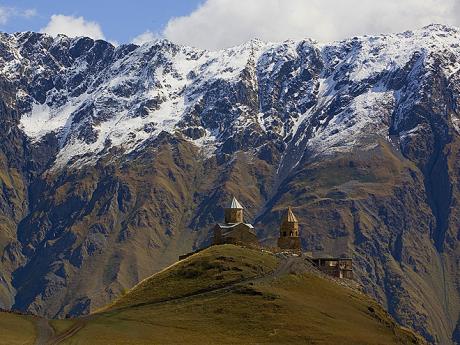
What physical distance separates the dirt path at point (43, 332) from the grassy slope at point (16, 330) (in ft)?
2.70

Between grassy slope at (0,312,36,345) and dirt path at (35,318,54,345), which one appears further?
dirt path at (35,318,54,345)

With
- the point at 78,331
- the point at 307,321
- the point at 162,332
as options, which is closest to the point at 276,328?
the point at 307,321

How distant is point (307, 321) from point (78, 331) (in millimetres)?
38607

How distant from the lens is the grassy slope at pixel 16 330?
169625 millimetres

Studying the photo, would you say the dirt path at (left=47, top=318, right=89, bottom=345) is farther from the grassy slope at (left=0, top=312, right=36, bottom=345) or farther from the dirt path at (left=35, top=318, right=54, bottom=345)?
the grassy slope at (left=0, top=312, right=36, bottom=345)

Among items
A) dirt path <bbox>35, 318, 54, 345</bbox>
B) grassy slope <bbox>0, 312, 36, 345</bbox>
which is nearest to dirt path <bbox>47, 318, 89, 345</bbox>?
dirt path <bbox>35, 318, 54, 345</bbox>

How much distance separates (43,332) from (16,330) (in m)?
4.08

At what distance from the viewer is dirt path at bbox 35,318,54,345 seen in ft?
563

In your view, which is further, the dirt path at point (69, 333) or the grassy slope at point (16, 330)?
the dirt path at point (69, 333)

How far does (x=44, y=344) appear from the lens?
169000 mm

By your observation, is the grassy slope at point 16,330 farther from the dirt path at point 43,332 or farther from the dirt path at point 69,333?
the dirt path at point 69,333

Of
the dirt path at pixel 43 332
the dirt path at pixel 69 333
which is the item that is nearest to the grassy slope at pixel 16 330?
the dirt path at pixel 43 332

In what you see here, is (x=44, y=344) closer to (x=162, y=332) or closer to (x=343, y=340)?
(x=162, y=332)

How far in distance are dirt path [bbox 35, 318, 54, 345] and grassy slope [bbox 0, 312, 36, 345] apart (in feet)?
2.70
